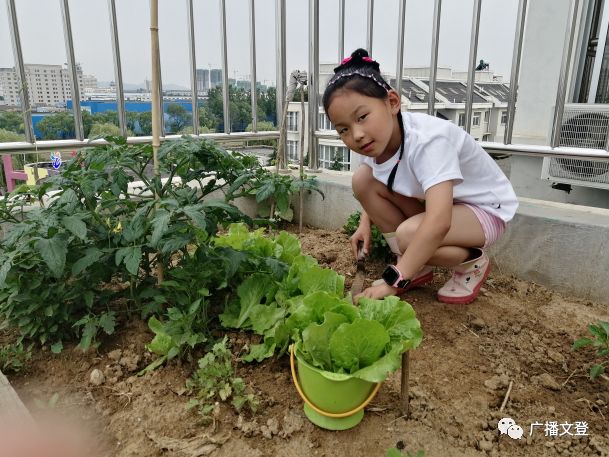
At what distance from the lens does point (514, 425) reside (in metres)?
1.36

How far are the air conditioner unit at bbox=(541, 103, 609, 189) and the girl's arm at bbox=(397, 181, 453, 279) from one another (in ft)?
7.54

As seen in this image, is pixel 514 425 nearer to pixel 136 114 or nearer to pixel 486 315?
pixel 486 315

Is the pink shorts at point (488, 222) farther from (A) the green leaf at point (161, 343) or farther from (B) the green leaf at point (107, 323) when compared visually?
(B) the green leaf at point (107, 323)

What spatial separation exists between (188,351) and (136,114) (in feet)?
6.04

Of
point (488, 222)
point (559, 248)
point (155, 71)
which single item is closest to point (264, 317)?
point (155, 71)

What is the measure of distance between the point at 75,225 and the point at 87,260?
0.12 meters

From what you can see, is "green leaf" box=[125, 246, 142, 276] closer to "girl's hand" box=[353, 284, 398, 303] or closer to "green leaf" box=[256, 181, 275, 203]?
"girl's hand" box=[353, 284, 398, 303]

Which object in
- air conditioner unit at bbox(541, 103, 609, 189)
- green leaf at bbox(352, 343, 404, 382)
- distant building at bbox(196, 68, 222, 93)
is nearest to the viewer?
green leaf at bbox(352, 343, 404, 382)

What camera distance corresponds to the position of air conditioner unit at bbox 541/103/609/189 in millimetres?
3471

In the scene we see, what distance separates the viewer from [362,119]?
1.64 metres

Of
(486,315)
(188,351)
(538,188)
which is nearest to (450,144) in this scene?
(486,315)

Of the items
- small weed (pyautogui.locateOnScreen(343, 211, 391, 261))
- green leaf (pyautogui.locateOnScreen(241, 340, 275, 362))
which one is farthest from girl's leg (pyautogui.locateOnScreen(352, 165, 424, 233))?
green leaf (pyautogui.locateOnScreen(241, 340, 275, 362))

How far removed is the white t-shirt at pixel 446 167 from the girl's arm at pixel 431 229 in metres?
0.05

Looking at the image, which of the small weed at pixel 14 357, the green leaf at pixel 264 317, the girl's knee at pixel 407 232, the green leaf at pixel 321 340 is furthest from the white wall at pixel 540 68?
the small weed at pixel 14 357
